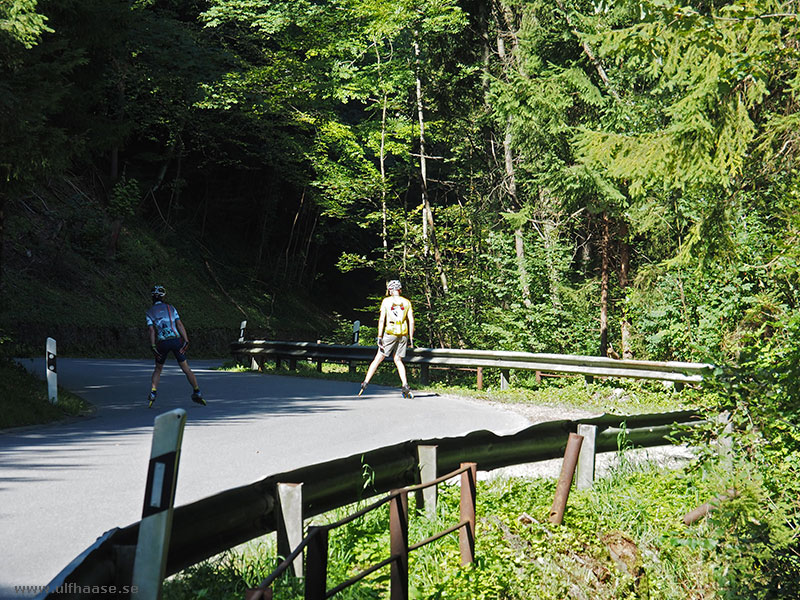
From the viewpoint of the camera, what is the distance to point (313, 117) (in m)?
29.9

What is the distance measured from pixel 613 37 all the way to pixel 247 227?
30038 mm

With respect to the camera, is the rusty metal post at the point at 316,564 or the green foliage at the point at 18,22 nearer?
the rusty metal post at the point at 316,564

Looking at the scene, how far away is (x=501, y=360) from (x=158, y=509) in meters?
13.6

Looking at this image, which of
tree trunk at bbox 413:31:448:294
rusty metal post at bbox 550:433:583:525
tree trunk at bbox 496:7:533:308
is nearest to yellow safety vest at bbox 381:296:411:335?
tree trunk at bbox 496:7:533:308

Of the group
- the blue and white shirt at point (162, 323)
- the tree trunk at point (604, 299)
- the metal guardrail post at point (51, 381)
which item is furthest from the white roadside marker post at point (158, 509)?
the tree trunk at point (604, 299)

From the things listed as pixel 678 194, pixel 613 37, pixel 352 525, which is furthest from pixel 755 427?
pixel 678 194

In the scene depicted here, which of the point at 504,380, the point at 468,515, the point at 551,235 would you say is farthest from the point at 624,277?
the point at 468,515

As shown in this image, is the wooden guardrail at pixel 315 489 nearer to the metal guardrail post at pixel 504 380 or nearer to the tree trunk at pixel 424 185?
the metal guardrail post at pixel 504 380

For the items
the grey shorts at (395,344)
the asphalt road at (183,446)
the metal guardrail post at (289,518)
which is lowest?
the asphalt road at (183,446)

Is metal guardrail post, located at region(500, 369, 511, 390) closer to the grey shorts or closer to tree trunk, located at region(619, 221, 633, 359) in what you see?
the grey shorts

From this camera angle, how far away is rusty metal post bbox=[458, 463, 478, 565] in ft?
19.2

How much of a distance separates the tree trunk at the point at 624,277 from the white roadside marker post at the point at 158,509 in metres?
16.4

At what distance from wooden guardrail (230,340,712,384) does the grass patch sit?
7.42 m

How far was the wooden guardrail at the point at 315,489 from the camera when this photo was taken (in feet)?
11.1
